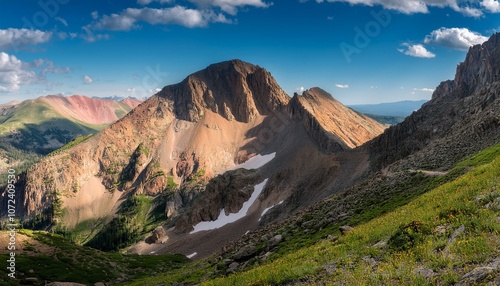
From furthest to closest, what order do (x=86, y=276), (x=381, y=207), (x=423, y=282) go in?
(x=86, y=276) < (x=381, y=207) < (x=423, y=282)

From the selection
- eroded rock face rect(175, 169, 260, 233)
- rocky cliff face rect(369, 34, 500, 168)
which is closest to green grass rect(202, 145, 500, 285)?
rocky cliff face rect(369, 34, 500, 168)

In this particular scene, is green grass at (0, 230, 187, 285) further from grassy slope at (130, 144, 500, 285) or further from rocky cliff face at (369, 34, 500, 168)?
rocky cliff face at (369, 34, 500, 168)

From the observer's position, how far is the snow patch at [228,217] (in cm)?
18300

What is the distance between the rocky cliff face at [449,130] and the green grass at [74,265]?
85236 mm

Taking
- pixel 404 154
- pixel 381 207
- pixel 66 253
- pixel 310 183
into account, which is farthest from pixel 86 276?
pixel 404 154

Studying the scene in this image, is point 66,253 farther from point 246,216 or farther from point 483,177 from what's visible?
point 483,177

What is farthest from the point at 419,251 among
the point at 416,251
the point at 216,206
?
the point at 216,206

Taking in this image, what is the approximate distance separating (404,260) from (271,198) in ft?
529

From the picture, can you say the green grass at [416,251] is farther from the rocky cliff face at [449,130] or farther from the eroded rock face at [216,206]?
the eroded rock face at [216,206]

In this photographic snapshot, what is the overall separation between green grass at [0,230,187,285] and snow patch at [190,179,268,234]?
2369 inches

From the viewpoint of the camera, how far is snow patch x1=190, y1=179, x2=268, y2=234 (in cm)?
18300

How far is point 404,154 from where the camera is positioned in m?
130

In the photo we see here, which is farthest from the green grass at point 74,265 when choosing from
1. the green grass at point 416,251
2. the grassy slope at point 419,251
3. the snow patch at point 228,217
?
the grassy slope at point 419,251

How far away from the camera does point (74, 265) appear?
308ft
